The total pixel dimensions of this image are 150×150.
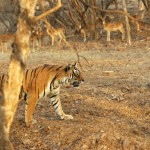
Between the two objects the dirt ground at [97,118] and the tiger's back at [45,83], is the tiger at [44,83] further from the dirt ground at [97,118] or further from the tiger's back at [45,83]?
the dirt ground at [97,118]

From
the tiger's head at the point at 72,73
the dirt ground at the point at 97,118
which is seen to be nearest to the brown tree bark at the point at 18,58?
the dirt ground at the point at 97,118

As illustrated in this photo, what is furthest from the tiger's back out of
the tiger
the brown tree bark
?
the brown tree bark

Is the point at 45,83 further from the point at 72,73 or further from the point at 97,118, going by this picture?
the point at 97,118

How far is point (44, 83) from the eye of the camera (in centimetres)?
822

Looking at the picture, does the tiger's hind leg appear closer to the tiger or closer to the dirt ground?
the tiger

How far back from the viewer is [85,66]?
16016 millimetres

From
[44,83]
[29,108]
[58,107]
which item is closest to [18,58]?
[29,108]

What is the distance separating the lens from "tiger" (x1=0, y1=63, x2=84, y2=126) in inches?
318

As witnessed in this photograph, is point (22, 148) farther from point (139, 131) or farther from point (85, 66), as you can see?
point (85, 66)

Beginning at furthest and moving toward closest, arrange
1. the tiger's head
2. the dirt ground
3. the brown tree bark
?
the tiger's head, the dirt ground, the brown tree bark

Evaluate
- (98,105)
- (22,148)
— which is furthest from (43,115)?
(22,148)

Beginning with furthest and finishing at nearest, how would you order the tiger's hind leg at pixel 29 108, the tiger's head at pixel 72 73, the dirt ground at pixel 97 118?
the tiger's head at pixel 72 73, the tiger's hind leg at pixel 29 108, the dirt ground at pixel 97 118

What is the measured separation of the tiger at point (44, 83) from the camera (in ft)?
26.5

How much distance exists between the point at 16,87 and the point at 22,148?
108 inches
